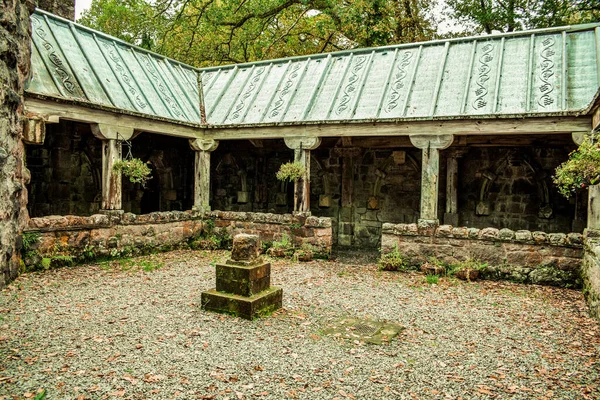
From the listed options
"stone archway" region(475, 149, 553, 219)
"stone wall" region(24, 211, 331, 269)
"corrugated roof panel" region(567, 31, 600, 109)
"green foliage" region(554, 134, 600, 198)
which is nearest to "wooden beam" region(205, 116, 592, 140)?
"corrugated roof panel" region(567, 31, 600, 109)

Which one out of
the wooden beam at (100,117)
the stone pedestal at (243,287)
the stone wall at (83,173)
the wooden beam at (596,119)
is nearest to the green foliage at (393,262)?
the stone pedestal at (243,287)

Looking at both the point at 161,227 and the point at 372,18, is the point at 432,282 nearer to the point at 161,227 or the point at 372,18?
the point at 161,227

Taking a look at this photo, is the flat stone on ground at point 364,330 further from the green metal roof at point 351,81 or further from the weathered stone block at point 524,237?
the green metal roof at point 351,81

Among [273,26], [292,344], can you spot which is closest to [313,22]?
[273,26]

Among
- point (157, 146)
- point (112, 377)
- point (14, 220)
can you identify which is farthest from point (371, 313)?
point (157, 146)

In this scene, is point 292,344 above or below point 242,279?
below

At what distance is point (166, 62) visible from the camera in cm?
1254

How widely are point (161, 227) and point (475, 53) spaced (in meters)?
8.33

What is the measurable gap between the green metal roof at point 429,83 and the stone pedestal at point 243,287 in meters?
4.74

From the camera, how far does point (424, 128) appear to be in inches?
349

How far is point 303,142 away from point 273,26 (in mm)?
12609

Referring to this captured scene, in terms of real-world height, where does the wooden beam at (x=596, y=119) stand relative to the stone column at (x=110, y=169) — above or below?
above

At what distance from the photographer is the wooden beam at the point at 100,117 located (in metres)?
7.66

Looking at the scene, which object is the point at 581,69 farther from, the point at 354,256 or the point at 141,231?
the point at 141,231
